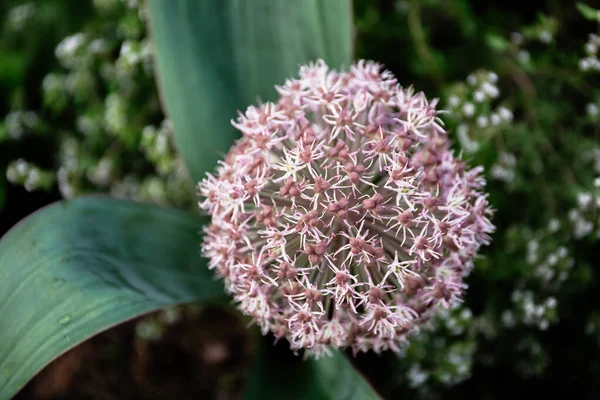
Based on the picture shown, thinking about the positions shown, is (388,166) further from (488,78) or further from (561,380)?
(561,380)

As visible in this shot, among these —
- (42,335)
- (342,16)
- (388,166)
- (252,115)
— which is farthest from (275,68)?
(42,335)

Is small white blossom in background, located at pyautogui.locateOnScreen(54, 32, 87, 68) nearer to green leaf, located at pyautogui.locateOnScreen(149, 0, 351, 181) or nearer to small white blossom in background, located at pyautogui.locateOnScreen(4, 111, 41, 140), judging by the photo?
small white blossom in background, located at pyautogui.locateOnScreen(4, 111, 41, 140)

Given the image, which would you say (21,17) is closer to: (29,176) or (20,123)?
(20,123)

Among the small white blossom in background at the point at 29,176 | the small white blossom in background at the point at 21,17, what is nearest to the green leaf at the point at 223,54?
the small white blossom in background at the point at 29,176

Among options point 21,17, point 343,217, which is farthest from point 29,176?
point 343,217

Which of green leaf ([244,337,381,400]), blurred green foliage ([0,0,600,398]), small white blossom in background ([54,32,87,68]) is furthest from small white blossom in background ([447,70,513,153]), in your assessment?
small white blossom in background ([54,32,87,68])

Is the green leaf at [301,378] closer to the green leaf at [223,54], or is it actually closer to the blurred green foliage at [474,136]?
the blurred green foliage at [474,136]
